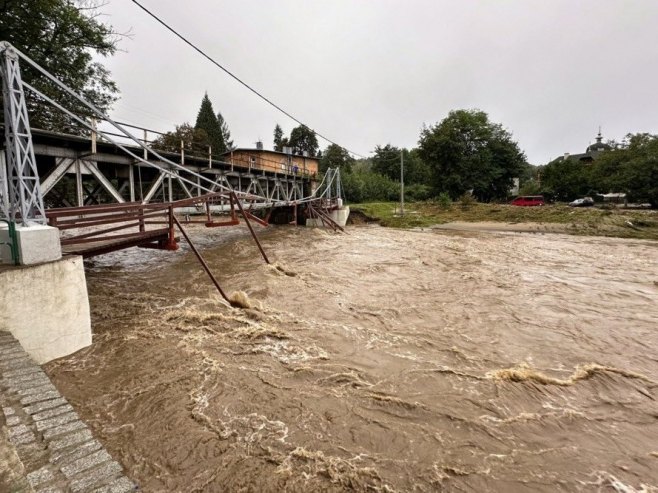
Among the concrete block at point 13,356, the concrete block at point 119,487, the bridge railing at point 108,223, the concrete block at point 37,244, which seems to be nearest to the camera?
the concrete block at point 119,487

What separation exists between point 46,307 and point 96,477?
3.67 metres

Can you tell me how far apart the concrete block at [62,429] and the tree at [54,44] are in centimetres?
1469

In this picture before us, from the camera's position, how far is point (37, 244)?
4910 mm

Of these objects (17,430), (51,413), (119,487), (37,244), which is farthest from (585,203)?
(17,430)

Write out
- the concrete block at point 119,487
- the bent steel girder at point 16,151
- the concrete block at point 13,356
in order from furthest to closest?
1. the bent steel girder at point 16,151
2. the concrete block at point 13,356
3. the concrete block at point 119,487

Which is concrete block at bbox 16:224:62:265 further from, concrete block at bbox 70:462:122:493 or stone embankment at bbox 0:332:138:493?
concrete block at bbox 70:462:122:493

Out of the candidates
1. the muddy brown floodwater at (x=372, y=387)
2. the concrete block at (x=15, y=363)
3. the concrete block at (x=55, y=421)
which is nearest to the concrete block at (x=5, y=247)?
the muddy brown floodwater at (x=372, y=387)

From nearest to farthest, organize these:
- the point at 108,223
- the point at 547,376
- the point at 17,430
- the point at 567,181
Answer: the point at 17,430, the point at 547,376, the point at 108,223, the point at 567,181

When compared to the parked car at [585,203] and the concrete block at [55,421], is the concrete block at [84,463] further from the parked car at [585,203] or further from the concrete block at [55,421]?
the parked car at [585,203]

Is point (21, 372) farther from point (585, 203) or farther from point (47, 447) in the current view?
point (585, 203)

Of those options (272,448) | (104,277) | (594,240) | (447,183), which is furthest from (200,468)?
(447,183)

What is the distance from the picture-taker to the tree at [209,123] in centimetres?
6165

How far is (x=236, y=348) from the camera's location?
6051 millimetres

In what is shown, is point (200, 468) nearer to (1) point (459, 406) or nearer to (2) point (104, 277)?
(1) point (459, 406)
